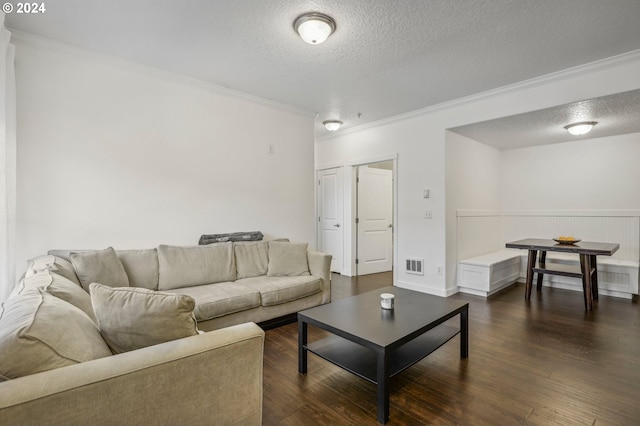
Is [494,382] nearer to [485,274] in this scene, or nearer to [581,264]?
[485,274]

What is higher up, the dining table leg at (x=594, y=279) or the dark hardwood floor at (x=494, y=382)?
the dining table leg at (x=594, y=279)

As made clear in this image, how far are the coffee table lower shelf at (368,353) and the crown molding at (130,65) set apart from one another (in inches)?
118

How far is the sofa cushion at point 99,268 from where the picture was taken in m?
2.35

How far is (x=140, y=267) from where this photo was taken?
2785 millimetres

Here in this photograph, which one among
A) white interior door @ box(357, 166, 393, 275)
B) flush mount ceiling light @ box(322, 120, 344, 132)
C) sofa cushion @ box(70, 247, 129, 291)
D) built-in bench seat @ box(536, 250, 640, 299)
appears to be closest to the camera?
sofa cushion @ box(70, 247, 129, 291)

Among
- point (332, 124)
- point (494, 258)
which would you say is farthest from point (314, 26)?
point (494, 258)

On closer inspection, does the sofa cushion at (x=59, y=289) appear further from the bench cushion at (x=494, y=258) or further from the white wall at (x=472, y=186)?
the bench cushion at (x=494, y=258)

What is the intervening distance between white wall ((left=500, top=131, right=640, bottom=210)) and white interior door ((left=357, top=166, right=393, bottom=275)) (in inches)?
83.7

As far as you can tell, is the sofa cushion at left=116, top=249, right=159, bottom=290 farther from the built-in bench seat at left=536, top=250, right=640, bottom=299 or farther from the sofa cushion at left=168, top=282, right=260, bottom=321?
the built-in bench seat at left=536, top=250, right=640, bottom=299

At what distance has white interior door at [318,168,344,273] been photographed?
562cm

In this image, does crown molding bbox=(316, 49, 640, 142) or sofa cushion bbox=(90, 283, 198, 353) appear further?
crown molding bbox=(316, 49, 640, 142)

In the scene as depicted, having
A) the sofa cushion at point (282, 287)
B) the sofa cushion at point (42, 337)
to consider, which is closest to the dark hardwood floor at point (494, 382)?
the sofa cushion at point (282, 287)

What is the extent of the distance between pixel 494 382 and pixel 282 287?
1.84 meters

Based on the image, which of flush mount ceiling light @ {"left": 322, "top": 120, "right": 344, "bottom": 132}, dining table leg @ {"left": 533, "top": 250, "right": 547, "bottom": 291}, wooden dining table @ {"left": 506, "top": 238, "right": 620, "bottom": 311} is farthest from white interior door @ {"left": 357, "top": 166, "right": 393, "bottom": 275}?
dining table leg @ {"left": 533, "top": 250, "right": 547, "bottom": 291}
